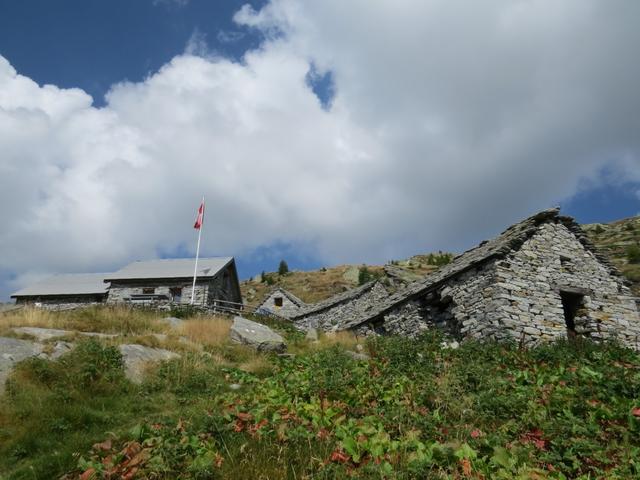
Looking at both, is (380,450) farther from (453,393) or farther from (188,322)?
(188,322)

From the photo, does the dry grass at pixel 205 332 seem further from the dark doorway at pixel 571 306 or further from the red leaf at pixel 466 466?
the dark doorway at pixel 571 306

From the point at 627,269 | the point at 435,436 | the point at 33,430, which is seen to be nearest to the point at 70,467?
the point at 33,430

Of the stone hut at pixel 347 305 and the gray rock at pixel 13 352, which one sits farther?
the stone hut at pixel 347 305

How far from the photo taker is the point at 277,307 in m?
45.4

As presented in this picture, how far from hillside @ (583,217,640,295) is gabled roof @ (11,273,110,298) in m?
45.1

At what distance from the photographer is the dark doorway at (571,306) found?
17281 mm

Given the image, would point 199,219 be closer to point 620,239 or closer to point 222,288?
point 222,288

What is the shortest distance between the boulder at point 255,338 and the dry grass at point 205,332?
417mm

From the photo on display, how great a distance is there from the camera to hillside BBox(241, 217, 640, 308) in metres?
54.2

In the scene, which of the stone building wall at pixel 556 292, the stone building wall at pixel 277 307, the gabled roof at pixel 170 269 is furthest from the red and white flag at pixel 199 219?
the stone building wall at pixel 556 292

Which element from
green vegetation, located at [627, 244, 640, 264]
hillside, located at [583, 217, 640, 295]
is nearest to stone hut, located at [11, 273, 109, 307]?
hillside, located at [583, 217, 640, 295]

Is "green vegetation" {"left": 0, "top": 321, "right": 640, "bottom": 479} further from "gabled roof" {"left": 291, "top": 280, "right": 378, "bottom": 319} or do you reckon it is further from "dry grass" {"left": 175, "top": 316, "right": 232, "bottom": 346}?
"gabled roof" {"left": 291, "top": 280, "right": 378, "bottom": 319}

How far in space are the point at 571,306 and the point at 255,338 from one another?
44.7 ft

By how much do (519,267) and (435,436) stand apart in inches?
469
